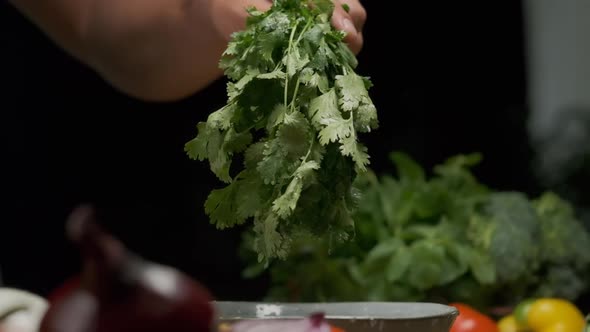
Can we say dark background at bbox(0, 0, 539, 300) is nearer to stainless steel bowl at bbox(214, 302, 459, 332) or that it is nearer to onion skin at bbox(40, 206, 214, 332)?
stainless steel bowl at bbox(214, 302, 459, 332)

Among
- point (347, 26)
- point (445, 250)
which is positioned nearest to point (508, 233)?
point (445, 250)

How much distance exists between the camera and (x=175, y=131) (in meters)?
1.85

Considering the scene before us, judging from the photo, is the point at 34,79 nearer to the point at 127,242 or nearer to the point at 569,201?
the point at 127,242

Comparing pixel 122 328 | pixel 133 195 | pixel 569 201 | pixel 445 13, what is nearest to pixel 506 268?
pixel 569 201

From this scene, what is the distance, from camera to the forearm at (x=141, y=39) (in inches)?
48.4

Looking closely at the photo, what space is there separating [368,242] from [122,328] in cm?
147

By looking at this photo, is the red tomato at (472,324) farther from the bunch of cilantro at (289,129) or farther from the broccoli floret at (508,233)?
the bunch of cilantro at (289,129)

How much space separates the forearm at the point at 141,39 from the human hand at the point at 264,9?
9 cm

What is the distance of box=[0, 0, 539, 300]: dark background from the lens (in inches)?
69.2

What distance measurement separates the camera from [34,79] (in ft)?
5.77

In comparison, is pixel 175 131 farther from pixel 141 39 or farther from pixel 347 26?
pixel 347 26

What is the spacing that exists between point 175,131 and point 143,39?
1.75ft

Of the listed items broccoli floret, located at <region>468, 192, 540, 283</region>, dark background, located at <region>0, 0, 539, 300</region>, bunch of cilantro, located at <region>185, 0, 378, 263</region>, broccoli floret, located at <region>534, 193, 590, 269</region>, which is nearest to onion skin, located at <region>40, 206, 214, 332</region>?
bunch of cilantro, located at <region>185, 0, 378, 263</region>

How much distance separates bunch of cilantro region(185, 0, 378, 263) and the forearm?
12.0 inches
